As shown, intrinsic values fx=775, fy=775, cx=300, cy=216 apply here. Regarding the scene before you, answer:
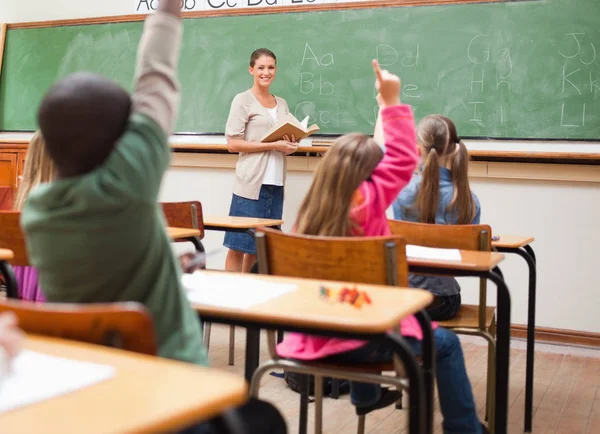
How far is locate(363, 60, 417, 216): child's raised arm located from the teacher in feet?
8.20

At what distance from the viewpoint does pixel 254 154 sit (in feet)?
15.9

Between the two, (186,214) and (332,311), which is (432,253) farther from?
(186,214)

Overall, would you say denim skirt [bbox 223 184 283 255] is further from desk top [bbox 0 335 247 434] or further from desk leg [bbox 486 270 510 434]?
desk top [bbox 0 335 247 434]

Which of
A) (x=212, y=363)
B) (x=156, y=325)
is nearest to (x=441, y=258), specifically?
(x=156, y=325)

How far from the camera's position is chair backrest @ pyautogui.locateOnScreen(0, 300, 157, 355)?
995 mm

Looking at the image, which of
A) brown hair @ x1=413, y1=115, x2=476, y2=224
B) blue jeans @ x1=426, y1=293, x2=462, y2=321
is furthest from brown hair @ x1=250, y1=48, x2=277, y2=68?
blue jeans @ x1=426, y1=293, x2=462, y2=321

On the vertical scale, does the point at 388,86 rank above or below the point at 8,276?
above

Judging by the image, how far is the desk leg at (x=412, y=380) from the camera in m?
1.45

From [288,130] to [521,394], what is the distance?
1975mm

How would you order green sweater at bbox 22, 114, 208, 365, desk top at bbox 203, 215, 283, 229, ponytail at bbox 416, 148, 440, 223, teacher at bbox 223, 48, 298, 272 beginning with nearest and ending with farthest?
green sweater at bbox 22, 114, 208, 365 < ponytail at bbox 416, 148, 440, 223 < desk top at bbox 203, 215, 283, 229 < teacher at bbox 223, 48, 298, 272

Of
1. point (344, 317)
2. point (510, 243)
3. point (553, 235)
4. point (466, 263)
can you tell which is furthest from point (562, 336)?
point (344, 317)

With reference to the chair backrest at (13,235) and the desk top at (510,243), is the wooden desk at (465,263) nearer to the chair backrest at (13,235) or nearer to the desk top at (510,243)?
the desk top at (510,243)

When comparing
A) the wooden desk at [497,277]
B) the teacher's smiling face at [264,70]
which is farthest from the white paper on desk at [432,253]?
the teacher's smiling face at [264,70]

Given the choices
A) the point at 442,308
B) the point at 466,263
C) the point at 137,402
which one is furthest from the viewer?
the point at 442,308
